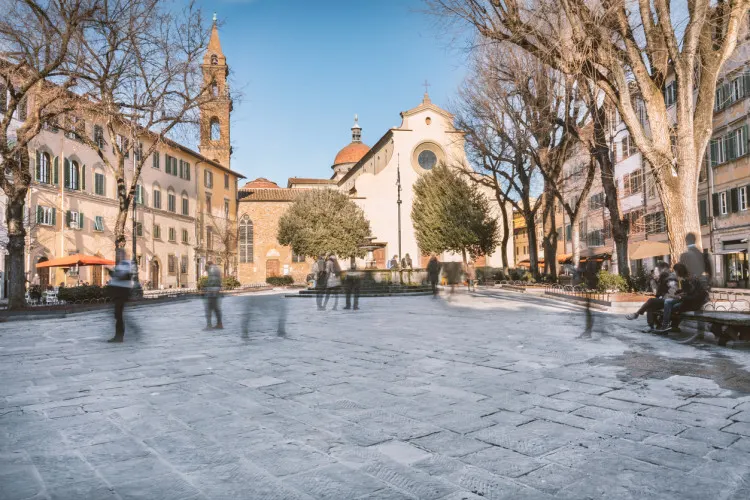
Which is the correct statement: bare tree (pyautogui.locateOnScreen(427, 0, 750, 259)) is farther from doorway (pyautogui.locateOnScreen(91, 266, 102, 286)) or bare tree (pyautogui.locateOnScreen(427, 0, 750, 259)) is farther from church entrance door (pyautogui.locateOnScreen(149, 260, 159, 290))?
church entrance door (pyautogui.locateOnScreen(149, 260, 159, 290))

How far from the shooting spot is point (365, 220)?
41.4 meters

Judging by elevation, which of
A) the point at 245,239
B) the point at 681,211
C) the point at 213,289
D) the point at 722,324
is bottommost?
the point at 722,324

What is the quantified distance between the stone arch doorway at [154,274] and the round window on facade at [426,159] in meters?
21.3

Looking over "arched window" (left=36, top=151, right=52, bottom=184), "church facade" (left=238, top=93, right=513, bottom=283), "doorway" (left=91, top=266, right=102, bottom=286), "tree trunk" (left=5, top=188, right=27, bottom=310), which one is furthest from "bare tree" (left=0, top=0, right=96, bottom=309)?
"church facade" (left=238, top=93, right=513, bottom=283)

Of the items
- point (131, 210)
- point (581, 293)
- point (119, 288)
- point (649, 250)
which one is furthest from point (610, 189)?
point (131, 210)

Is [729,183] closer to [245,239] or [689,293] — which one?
[689,293]

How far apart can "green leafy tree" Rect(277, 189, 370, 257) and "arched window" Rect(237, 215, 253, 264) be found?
11065 mm

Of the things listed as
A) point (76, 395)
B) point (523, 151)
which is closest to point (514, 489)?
point (76, 395)

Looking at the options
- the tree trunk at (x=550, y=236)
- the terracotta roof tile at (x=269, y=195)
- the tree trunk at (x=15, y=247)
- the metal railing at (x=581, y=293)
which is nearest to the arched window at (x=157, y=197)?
the terracotta roof tile at (x=269, y=195)

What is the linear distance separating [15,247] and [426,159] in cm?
3248

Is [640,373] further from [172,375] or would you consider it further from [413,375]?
[172,375]

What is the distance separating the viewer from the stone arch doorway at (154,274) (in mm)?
36875

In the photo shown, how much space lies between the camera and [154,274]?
3762 cm

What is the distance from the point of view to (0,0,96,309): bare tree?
14062 millimetres
